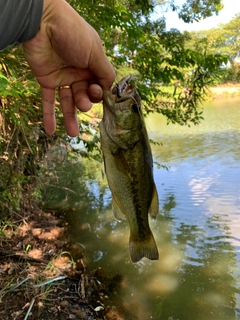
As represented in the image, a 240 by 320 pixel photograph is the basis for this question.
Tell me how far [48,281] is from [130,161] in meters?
3.54

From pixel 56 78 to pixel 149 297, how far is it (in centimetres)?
405

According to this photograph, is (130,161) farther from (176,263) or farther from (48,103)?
(176,263)

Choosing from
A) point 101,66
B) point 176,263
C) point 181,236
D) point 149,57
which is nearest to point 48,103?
point 101,66

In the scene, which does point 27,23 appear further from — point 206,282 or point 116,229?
point 116,229

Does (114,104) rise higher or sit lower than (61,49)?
lower

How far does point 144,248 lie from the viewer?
225cm

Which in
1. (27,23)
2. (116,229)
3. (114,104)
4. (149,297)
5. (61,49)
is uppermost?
(27,23)

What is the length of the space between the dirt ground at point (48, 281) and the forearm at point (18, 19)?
3604 millimetres

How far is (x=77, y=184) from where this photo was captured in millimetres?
10688

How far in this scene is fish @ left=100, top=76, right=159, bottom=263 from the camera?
181 cm

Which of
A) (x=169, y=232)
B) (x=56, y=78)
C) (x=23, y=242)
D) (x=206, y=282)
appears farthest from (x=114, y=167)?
(x=169, y=232)

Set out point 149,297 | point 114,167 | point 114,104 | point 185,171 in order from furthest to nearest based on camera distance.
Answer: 1. point 185,171
2. point 149,297
3. point 114,167
4. point 114,104

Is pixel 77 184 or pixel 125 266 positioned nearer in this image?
pixel 125 266

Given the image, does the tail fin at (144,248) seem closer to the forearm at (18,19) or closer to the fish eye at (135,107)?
the fish eye at (135,107)
